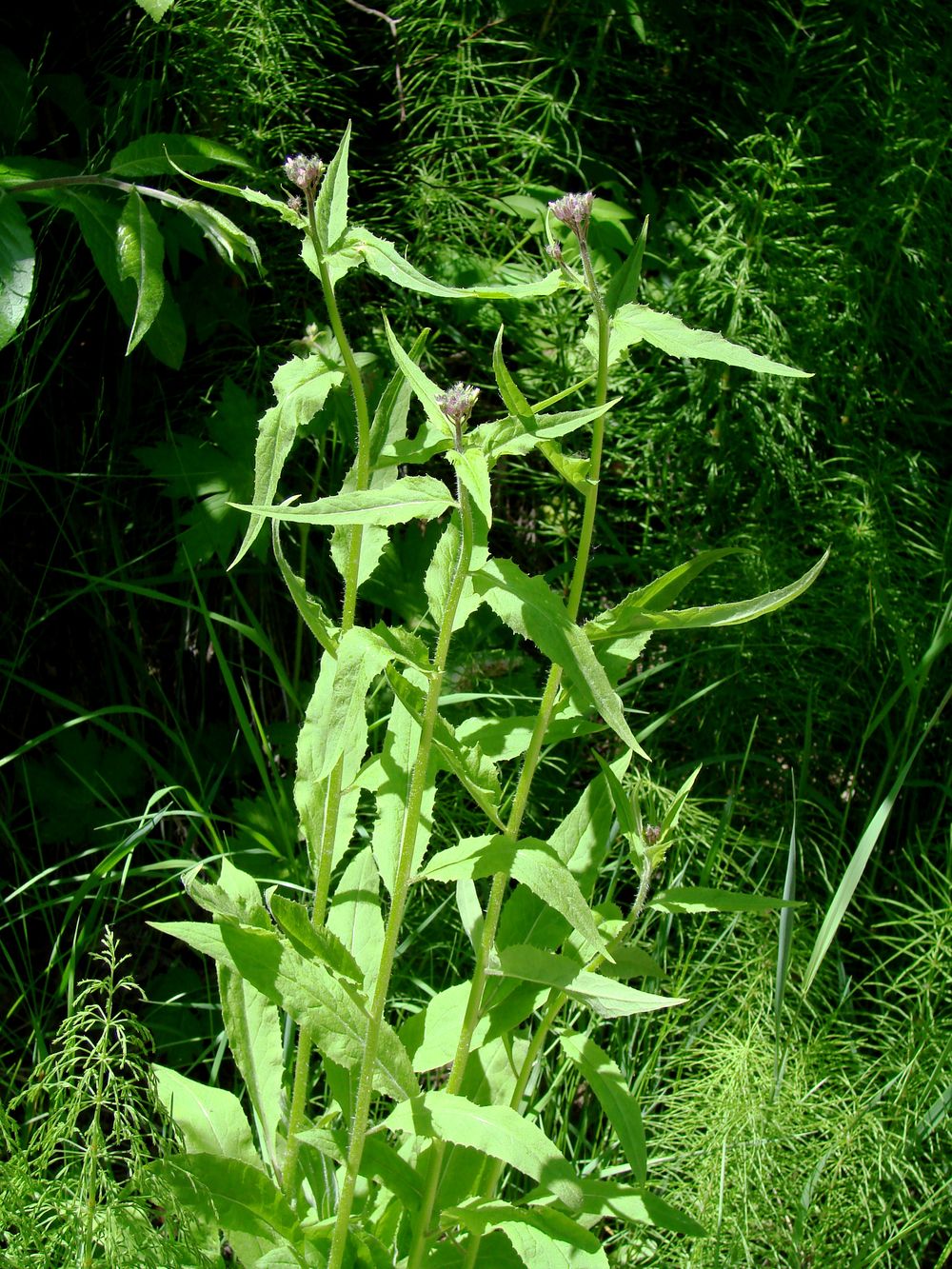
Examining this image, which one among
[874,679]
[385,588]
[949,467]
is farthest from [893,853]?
[385,588]

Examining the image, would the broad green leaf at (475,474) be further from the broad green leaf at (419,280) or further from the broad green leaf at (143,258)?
the broad green leaf at (143,258)

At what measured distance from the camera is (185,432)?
2.04 meters

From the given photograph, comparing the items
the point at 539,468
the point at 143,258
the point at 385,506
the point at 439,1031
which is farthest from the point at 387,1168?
the point at 539,468

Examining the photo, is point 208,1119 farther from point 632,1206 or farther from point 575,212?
point 575,212

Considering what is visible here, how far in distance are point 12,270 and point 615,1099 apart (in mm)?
1166

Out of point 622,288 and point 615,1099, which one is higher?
point 622,288

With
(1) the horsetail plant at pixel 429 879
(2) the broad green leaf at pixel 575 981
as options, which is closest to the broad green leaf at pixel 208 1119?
(1) the horsetail plant at pixel 429 879

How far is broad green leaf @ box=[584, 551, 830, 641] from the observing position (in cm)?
87

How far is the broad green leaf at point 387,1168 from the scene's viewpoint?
1.08 metres

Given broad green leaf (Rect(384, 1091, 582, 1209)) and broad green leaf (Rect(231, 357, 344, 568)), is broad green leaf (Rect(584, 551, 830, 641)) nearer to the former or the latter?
broad green leaf (Rect(231, 357, 344, 568))

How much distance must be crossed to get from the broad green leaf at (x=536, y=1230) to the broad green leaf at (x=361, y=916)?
0.23 metres

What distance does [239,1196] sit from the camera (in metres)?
1.09

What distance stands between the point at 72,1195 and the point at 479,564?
0.72 metres

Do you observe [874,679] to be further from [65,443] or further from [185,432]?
[65,443]
